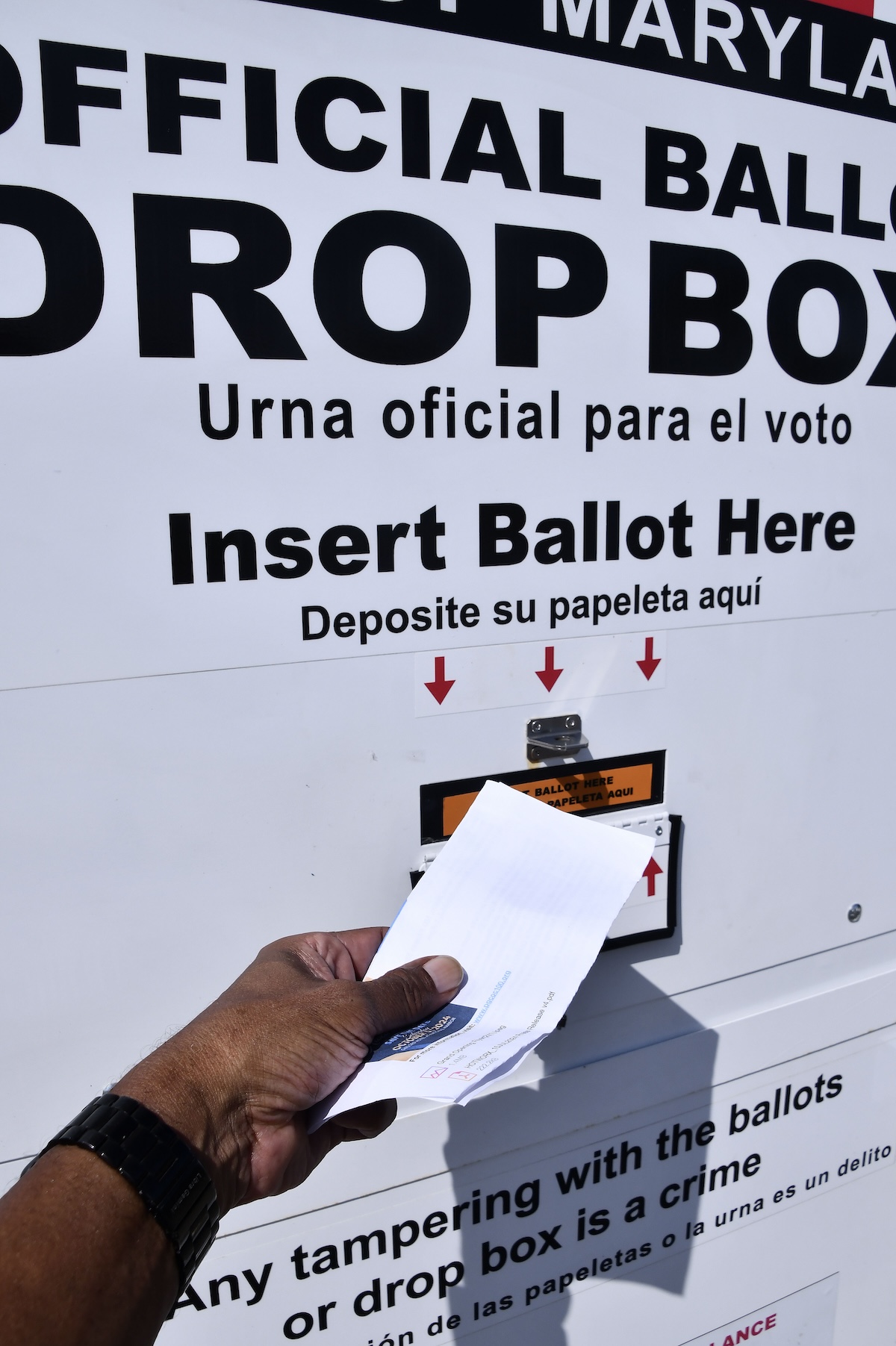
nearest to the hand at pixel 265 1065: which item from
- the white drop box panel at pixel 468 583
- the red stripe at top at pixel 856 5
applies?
the white drop box panel at pixel 468 583

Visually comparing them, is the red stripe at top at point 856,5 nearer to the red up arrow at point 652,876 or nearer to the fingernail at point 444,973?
the red up arrow at point 652,876

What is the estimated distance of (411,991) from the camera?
89 cm

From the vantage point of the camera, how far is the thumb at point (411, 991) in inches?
33.8

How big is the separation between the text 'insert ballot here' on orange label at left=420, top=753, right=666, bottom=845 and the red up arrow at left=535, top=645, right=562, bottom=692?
0.35 feet

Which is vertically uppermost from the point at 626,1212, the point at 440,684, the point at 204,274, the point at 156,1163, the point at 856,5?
the point at 856,5

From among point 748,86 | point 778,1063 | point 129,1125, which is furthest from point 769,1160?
point 748,86

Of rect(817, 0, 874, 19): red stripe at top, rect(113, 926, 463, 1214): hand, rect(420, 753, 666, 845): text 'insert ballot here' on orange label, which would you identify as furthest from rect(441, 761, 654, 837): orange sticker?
rect(817, 0, 874, 19): red stripe at top

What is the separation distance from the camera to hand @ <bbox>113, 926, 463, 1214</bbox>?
0.78 meters

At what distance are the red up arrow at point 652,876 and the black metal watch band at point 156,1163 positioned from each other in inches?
25.5

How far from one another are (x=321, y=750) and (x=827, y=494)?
765 millimetres

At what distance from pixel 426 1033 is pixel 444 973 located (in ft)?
0.24

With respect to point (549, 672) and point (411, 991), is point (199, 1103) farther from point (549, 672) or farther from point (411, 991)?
point (549, 672)

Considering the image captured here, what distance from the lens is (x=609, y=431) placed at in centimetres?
110

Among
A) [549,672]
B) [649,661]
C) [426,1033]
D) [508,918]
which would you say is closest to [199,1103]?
[426,1033]
